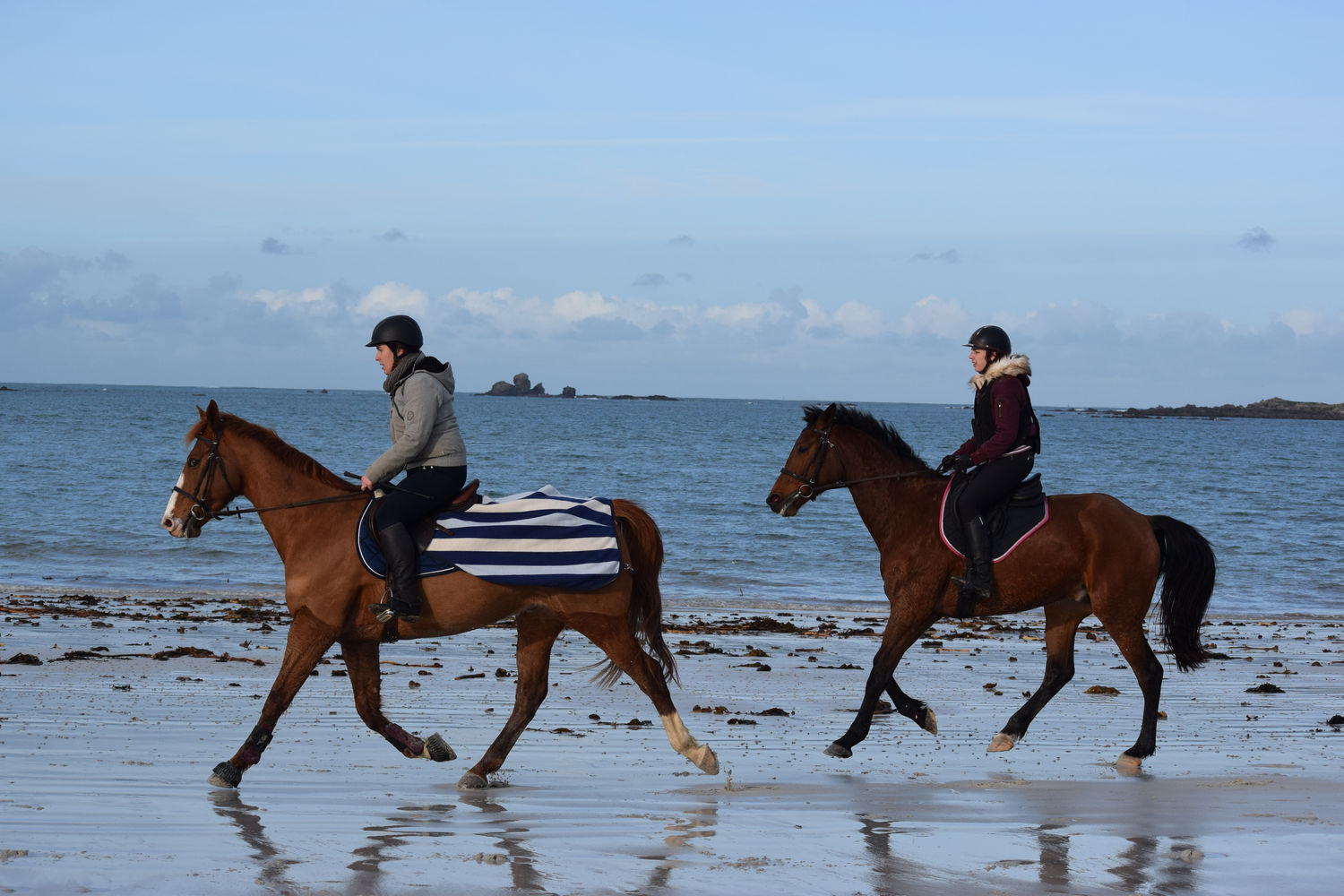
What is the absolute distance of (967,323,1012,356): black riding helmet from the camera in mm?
8742

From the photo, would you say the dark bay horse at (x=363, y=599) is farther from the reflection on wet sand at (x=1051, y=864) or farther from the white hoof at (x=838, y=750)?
the reflection on wet sand at (x=1051, y=864)

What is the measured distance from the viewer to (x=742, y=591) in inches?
835

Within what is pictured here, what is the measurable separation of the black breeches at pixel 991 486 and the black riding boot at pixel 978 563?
8cm

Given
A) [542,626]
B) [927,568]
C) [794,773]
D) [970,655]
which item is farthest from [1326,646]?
[542,626]

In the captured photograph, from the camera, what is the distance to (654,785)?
7070 millimetres

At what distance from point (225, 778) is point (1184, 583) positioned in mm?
6237

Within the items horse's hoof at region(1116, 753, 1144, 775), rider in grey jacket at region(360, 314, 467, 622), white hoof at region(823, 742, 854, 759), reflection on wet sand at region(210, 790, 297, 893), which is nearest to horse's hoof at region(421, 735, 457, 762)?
rider in grey jacket at region(360, 314, 467, 622)

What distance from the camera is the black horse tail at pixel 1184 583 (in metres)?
8.84

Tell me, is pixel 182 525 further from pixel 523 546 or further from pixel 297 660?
pixel 523 546

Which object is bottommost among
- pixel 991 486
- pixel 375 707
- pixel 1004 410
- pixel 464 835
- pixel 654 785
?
pixel 654 785

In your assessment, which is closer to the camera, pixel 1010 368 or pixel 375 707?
pixel 375 707

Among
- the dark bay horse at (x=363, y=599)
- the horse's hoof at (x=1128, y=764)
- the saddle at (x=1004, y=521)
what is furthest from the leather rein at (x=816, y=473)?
the horse's hoof at (x=1128, y=764)

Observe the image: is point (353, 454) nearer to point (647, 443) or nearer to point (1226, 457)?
point (647, 443)

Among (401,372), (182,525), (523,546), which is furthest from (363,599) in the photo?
(401,372)
